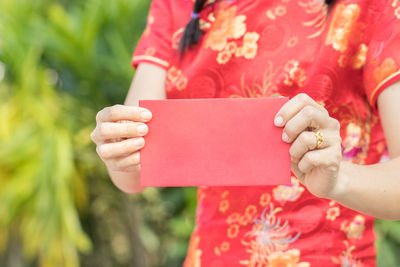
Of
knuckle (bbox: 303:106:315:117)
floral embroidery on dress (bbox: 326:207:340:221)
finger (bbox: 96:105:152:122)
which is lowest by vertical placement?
floral embroidery on dress (bbox: 326:207:340:221)

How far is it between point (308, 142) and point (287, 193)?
0.19 metres

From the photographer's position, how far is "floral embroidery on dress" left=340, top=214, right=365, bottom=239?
79 cm

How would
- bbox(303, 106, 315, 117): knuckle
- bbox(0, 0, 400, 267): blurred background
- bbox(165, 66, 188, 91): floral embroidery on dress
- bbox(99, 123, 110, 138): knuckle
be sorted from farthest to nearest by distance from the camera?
bbox(0, 0, 400, 267): blurred background → bbox(165, 66, 188, 91): floral embroidery on dress → bbox(99, 123, 110, 138): knuckle → bbox(303, 106, 315, 117): knuckle

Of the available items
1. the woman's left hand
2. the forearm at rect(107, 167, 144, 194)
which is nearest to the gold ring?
the woman's left hand

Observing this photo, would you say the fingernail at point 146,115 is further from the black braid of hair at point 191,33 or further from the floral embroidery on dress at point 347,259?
the floral embroidery on dress at point 347,259

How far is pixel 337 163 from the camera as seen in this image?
0.65 meters

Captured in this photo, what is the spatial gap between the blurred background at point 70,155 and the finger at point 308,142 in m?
1.81

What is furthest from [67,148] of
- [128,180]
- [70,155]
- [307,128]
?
[307,128]

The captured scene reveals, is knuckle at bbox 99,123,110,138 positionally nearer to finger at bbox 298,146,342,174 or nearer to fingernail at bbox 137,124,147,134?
fingernail at bbox 137,124,147,134

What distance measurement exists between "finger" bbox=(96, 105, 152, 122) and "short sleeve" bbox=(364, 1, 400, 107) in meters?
0.36

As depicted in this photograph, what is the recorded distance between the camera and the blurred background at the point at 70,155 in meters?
2.45

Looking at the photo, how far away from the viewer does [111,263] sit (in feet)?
9.75

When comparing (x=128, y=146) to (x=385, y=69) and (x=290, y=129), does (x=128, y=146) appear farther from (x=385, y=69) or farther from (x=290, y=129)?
(x=385, y=69)

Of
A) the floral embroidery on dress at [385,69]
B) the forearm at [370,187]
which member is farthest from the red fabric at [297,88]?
the forearm at [370,187]
